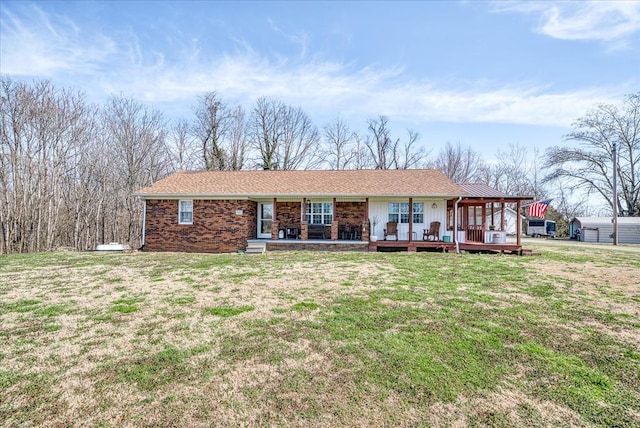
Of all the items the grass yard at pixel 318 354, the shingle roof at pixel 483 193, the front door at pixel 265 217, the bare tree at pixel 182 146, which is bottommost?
the grass yard at pixel 318 354

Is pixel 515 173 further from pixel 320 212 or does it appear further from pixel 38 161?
pixel 38 161

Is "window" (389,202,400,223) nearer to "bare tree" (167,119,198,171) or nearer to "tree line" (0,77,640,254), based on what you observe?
"tree line" (0,77,640,254)

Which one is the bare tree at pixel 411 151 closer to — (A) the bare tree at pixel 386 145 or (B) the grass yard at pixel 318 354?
(A) the bare tree at pixel 386 145

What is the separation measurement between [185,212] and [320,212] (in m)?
6.47

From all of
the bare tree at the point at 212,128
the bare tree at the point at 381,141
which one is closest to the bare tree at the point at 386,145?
the bare tree at the point at 381,141

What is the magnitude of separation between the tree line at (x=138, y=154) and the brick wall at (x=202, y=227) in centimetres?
284

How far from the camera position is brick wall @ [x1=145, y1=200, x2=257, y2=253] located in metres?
15.0

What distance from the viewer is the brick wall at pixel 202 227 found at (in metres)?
15.0

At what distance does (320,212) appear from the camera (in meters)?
16.1

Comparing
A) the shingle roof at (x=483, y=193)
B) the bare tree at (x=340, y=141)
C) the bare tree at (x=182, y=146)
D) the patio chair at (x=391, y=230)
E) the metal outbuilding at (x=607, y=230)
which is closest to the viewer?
the shingle roof at (x=483, y=193)

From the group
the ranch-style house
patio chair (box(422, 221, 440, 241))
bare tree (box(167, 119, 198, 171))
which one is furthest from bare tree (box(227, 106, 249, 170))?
patio chair (box(422, 221, 440, 241))

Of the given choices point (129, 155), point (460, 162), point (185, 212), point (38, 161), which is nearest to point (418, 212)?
point (185, 212)

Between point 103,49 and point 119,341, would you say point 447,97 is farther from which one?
point 119,341

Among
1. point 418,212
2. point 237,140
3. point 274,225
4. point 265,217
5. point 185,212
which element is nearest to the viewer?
point 274,225
